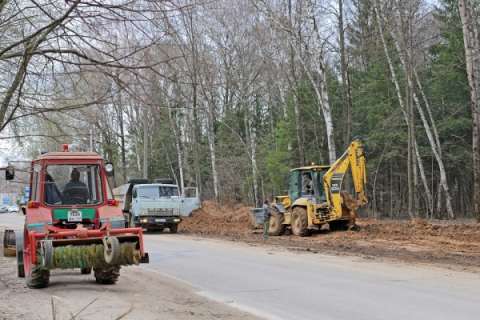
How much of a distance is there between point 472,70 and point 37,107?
16093mm

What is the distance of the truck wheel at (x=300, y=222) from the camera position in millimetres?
23969

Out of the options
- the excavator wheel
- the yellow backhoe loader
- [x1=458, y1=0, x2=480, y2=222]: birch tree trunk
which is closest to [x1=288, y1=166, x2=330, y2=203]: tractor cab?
the yellow backhoe loader

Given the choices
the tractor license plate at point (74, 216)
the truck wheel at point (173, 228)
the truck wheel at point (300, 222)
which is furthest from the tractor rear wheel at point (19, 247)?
the truck wheel at point (173, 228)

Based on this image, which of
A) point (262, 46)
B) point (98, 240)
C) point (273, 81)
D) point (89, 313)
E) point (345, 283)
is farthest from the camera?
point (273, 81)

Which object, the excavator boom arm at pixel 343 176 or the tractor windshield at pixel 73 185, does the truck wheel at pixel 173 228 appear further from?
the tractor windshield at pixel 73 185

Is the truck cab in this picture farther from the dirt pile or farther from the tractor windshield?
the tractor windshield

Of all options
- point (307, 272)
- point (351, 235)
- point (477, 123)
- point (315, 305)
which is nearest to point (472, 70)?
point (477, 123)

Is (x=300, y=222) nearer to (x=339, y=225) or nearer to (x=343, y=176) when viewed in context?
(x=339, y=225)

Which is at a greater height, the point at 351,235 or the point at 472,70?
the point at 472,70

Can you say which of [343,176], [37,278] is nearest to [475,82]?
[343,176]

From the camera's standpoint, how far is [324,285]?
38.6ft

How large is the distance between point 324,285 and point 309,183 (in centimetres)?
1279

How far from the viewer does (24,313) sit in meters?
8.92

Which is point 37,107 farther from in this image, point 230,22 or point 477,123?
point 230,22
